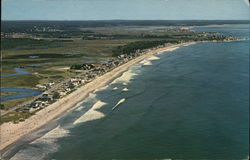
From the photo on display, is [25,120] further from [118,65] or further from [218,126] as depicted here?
[118,65]

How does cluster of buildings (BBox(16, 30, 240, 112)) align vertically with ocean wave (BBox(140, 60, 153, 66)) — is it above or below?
below

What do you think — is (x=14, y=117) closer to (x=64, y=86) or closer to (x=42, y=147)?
(x=42, y=147)

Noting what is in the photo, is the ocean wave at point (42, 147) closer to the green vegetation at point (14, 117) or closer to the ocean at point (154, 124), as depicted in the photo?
the ocean at point (154, 124)

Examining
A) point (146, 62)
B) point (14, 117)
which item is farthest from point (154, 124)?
point (146, 62)

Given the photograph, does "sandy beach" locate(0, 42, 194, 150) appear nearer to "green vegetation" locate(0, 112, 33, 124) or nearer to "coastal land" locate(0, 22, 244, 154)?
"coastal land" locate(0, 22, 244, 154)

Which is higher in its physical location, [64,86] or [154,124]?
[64,86]

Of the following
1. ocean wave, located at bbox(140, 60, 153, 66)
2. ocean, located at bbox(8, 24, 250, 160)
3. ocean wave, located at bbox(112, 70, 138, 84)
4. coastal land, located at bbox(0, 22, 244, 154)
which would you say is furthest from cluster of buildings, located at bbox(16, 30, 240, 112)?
ocean wave, located at bbox(140, 60, 153, 66)

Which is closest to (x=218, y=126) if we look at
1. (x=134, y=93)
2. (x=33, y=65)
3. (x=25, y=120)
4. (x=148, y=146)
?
(x=148, y=146)
